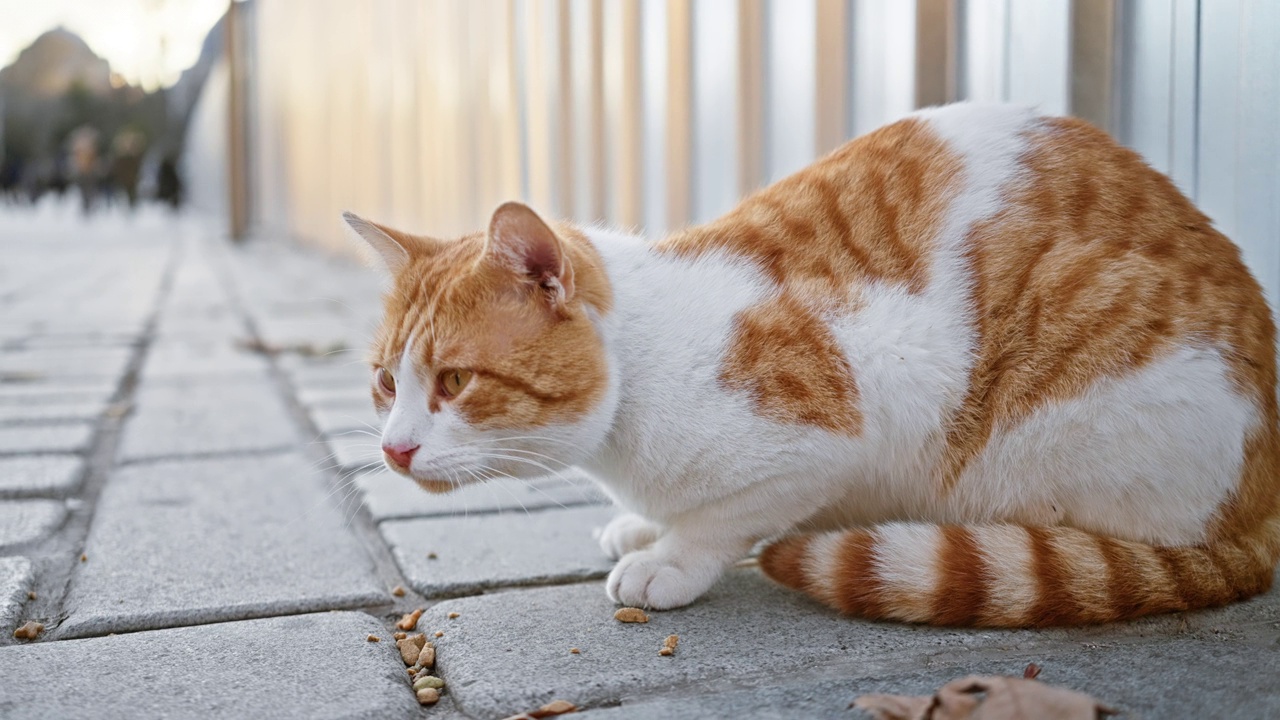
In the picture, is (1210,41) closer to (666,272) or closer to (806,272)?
(806,272)

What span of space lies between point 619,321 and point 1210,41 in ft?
4.54

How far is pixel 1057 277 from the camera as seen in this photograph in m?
1.71

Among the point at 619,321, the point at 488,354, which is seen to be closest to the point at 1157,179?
the point at 619,321

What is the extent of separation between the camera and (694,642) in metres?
1.58

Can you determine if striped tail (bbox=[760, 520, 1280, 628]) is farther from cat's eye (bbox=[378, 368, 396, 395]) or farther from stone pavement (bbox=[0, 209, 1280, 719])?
cat's eye (bbox=[378, 368, 396, 395])

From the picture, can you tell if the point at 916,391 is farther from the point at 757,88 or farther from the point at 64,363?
the point at 64,363

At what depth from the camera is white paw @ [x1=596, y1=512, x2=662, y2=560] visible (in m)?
2.00

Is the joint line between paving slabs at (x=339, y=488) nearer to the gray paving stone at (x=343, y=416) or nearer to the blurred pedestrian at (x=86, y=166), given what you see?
the gray paving stone at (x=343, y=416)

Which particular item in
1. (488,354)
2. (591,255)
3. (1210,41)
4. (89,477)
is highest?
(1210,41)

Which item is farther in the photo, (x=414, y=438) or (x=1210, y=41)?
(x=1210, y=41)

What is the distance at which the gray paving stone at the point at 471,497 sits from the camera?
2.34 metres

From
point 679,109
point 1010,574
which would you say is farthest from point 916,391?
point 679,109

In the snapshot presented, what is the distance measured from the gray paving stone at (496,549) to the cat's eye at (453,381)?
34 cm

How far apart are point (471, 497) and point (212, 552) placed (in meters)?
0.58
